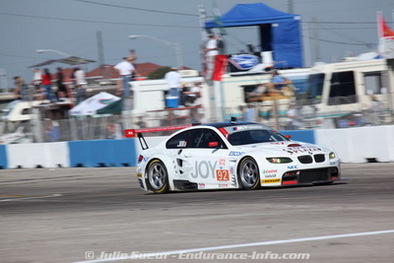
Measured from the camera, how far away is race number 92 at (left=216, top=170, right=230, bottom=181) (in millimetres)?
11922

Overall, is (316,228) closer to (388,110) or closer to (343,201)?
(343,201)

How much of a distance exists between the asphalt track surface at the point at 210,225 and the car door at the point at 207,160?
0.74ft

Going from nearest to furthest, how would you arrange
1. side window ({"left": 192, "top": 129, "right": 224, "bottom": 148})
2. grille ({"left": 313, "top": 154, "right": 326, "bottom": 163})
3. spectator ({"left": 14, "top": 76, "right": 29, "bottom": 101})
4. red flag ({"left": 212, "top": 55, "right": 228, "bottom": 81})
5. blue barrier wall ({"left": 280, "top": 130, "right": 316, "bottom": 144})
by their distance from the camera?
grille ({"left": 313, "top": 154, "right": 326, "bottom": 163}) < side window ({"left": 192, "top": 129, "right": 224, "bottom": 148}) < blue barrier wall ({"left": 280, "top": 130, "right": 316, "bottom": 144}) < red flag ({"left": 212, "top": 55, "right": 228, "bottom": 81}) < spectator ({"left": 14, "top": 76, "right": 29, "bottom": 101})

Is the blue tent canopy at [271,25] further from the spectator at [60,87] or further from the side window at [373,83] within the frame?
the spectator at [60,87]

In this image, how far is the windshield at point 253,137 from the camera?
40.2 feet

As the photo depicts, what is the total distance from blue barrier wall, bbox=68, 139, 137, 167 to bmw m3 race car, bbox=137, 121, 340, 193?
343 inches

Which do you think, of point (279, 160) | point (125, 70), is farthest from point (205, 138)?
point (125, 70)

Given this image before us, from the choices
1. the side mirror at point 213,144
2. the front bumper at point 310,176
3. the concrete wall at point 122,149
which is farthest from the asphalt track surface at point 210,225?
the concrete wall at point 122,149

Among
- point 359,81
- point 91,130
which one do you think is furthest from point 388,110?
point 91,130

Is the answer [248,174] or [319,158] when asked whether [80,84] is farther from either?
[319,158]

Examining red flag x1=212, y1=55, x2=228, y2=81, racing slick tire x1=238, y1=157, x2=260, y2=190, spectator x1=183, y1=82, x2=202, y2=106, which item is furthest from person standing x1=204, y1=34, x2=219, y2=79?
racing slick tire x1=238, y1=157, x2=260, y2=190

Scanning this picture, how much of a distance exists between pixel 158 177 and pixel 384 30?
9.99 meters

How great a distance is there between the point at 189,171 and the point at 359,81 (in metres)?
9.56

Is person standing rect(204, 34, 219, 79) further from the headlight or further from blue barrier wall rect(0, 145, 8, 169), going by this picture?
the headlight
